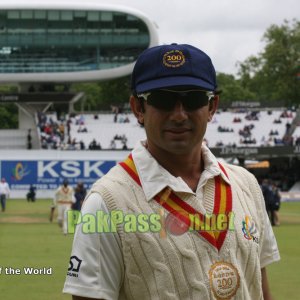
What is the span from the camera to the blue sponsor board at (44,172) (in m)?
46.2

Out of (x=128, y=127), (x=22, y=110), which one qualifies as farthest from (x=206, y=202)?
(x=22, y=110)

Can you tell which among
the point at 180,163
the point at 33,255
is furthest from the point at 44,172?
the point at 180,163

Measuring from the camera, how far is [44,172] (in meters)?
46.7

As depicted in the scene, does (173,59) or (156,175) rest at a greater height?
(173,59)

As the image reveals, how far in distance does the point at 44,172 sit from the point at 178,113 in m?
43.6

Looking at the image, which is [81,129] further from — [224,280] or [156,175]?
[224,280]

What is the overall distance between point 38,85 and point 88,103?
36.9 meters

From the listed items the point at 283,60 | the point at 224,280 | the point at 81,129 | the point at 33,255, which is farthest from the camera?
the point at 283,60

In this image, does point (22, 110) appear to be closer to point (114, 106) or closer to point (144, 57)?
point (114, 106)

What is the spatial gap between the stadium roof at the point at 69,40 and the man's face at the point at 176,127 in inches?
2942

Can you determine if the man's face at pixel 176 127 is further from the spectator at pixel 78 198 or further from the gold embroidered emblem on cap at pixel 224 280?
the spectator at pixel 78 198

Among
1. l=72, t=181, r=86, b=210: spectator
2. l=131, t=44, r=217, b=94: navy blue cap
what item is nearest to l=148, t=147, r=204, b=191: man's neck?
l=131, t=44, r=217, b=94: navy blue cap

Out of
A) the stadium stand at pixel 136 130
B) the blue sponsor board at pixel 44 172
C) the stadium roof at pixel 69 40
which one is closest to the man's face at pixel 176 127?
the blue sponsor board at pixel 44 172

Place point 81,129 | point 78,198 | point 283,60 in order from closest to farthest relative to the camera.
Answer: point 78,198 < point 81,129 < point 283,60
